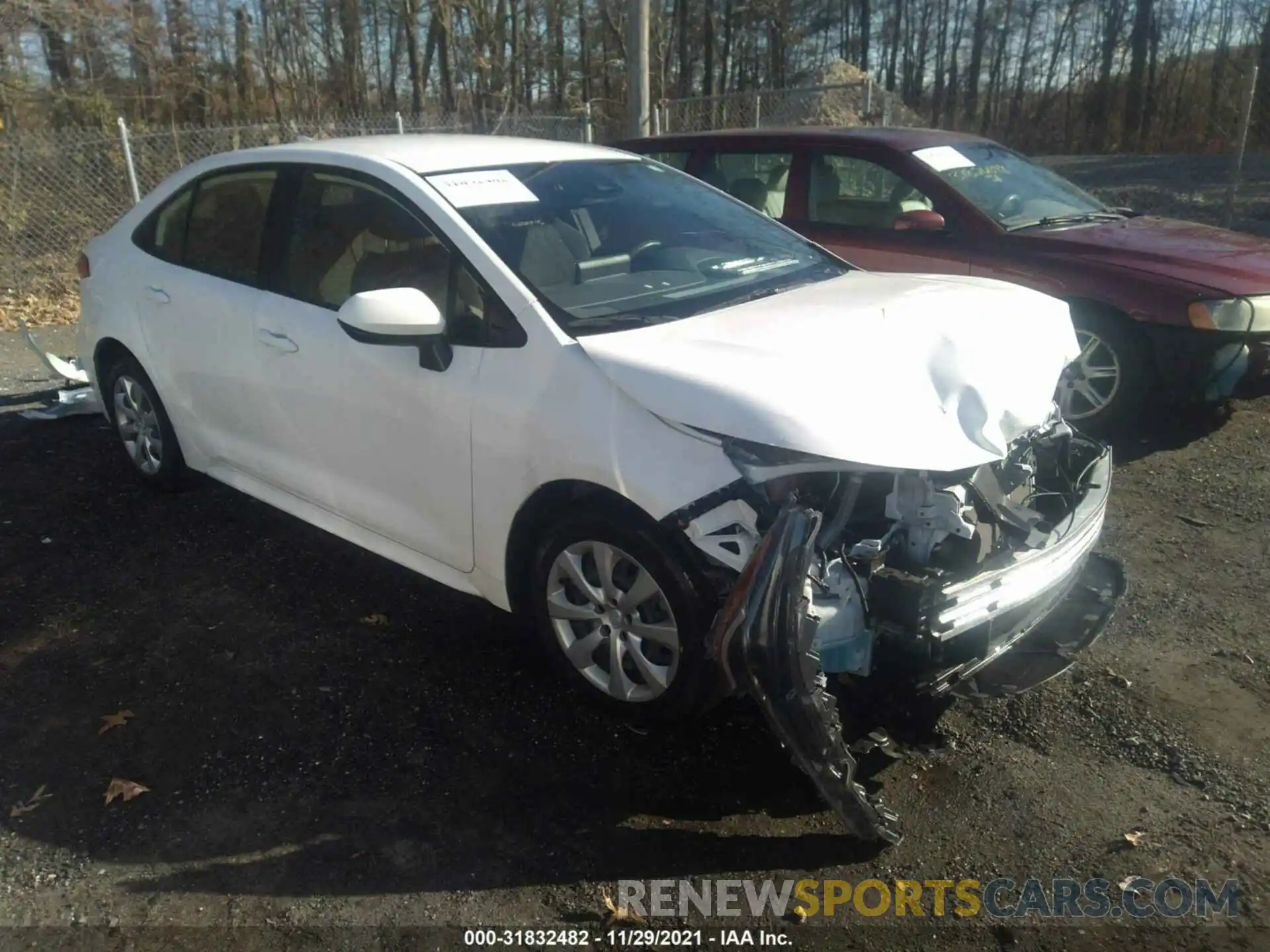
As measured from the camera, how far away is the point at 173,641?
399cm

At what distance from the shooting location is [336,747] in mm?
3291

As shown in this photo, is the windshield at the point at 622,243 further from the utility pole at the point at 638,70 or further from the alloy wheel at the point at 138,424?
the utility pole at the point at 638,70

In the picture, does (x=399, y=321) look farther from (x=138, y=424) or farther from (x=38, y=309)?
(x=38, y=309)

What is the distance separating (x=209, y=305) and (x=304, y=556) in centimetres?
118

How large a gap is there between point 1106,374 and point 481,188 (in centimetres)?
386

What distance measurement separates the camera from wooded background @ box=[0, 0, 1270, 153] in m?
18.3

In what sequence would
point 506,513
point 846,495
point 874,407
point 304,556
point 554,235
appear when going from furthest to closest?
point 304,556 < point 554,235 < point 506,513 < point 846,495 < point 874,407

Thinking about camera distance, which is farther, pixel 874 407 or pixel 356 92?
pixel 356 92

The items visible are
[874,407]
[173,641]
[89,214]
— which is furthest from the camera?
[89,214]

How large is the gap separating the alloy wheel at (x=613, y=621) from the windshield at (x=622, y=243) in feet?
2.41

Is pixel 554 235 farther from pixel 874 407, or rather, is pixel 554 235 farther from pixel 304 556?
pixel 304 556

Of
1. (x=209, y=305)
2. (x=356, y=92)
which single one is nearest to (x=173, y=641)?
(x=209, y=305)

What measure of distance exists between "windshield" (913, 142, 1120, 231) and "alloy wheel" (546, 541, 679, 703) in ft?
13.7

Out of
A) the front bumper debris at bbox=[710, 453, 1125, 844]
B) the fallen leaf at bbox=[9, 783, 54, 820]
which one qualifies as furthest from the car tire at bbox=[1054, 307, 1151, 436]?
the fallen leaf at bbox=[9, 783, 54, 820]
